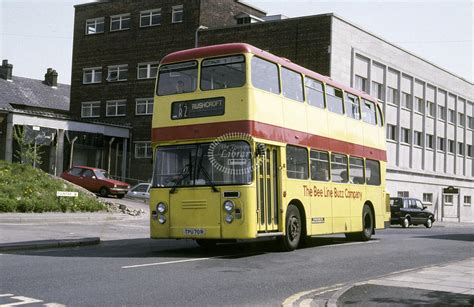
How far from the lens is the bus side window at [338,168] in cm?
1648

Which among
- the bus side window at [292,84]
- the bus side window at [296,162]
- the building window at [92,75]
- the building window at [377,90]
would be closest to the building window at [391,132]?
the building window at [377,90]

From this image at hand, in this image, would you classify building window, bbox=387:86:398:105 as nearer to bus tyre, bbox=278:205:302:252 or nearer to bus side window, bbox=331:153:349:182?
bus side window, bbox=331:153:349:182

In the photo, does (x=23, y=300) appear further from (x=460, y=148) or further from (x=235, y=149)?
(x=460, y=148)

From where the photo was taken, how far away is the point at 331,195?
53.5ft

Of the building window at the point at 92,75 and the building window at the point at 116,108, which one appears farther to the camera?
the building window at the point at 92,75

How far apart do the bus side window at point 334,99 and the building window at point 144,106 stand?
34699 millimetres

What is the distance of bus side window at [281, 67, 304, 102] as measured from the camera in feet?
47.4

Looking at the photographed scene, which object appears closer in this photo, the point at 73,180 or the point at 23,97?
the point at 73,180

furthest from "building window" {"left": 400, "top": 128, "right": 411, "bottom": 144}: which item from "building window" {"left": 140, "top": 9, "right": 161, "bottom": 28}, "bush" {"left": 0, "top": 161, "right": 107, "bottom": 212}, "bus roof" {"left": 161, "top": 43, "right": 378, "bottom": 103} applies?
"bus roof" {"left": 161, "top": 43, "right": 378, "bottom": 103}

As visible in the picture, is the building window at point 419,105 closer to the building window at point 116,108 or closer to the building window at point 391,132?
the building window at point 391,132

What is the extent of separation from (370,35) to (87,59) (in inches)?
969

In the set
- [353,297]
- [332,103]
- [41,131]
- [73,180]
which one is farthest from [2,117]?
[353,297]

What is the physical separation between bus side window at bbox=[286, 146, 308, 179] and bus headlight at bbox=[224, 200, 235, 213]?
2.00m

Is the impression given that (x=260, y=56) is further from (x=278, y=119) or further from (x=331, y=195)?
(x=331, y=195)
